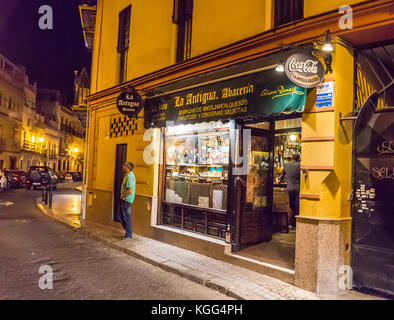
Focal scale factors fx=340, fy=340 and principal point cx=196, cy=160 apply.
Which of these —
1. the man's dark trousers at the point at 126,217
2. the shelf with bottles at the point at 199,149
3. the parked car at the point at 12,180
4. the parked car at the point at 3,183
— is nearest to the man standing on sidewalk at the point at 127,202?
the man's dark trousers at the point at 126,217

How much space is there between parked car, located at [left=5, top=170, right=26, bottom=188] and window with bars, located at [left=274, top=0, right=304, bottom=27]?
2644 cm

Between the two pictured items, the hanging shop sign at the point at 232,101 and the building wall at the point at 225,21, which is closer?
the hanging shop sign at the point at 232,101

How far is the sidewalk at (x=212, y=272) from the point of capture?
519 cm

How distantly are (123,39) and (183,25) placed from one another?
3369 millimetres

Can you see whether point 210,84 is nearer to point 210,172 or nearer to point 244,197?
point 210,172

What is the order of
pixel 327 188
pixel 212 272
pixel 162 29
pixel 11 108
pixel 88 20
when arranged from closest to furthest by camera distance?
1. pixel 327 188
2. pixel 212 272
3. pixel 162 29
4. pixel 88 20
5. pixel 11 108

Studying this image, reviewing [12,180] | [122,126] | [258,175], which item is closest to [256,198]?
[258,175]

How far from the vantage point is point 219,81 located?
7477 mm

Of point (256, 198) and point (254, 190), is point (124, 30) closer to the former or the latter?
point (254, 190)

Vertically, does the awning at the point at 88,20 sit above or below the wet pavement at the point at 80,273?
above

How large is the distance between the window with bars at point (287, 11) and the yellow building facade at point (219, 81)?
0.03 m

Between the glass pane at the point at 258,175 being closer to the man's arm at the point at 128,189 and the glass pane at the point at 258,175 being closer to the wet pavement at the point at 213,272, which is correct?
the wet pavement at the point at 213,272

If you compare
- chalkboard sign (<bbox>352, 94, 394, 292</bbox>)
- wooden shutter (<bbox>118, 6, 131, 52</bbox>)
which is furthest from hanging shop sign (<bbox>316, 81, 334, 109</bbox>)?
wooden shutter (<bbox>118, 6, 131, 52</bbox>)
